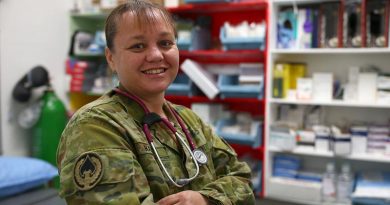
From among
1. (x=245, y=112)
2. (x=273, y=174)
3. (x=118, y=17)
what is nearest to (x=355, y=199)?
(x=273, y=174)

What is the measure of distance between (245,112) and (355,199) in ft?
4.00

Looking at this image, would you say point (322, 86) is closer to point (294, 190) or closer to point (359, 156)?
point (359, 156)

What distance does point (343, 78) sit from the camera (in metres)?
2.98

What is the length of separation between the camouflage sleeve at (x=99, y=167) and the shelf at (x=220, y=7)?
2291 mm

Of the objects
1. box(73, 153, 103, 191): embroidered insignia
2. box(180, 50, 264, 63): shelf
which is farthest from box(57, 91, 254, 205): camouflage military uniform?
box(180, 50, 264, 63): shelf

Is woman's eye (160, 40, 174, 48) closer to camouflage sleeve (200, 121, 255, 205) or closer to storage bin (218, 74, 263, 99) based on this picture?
camouflage sleeve (200, 121, 255, 205)

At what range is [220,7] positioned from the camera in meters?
3.12

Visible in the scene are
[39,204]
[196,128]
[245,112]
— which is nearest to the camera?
[196,128]

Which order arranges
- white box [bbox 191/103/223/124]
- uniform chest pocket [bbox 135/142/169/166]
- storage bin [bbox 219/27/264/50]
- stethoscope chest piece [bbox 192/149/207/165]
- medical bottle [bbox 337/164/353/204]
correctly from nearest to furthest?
uniform chest pocket [bbox 135/142/169/166] < stethoscope chest piece [bbox 192/149/207/165] < medical bottle [bbox 337/164/353/204] < storage bin [bbox 219/27/264/50] < white box [bbox 191/103/223/124]

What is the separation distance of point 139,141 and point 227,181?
0.32 metres

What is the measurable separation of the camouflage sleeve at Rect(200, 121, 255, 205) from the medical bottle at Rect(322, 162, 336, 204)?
6.03 feet

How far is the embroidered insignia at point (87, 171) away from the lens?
2.81 feet

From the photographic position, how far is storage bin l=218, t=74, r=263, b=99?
2.92m

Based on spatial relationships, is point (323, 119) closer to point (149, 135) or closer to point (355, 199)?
point (355, 199)
